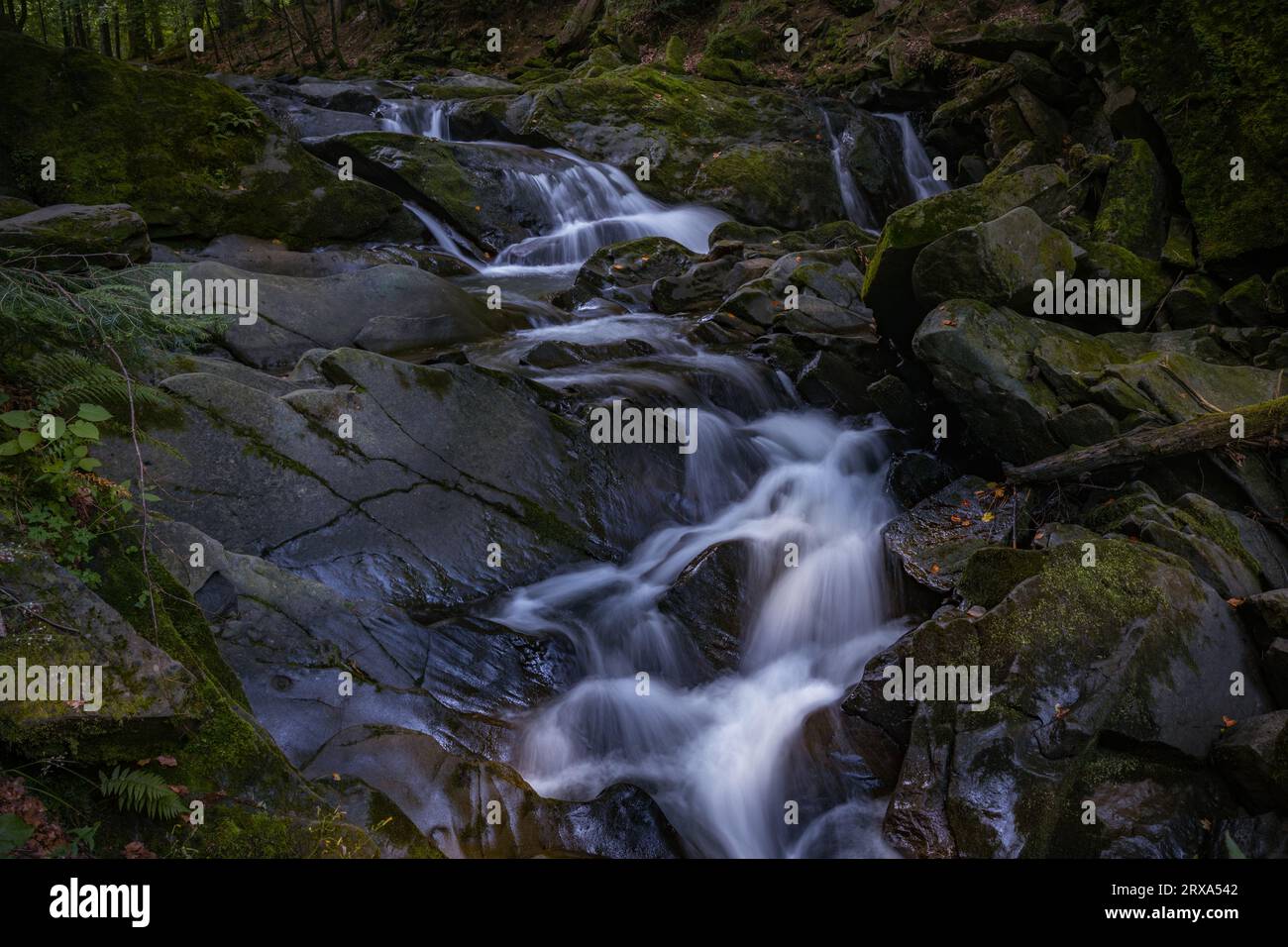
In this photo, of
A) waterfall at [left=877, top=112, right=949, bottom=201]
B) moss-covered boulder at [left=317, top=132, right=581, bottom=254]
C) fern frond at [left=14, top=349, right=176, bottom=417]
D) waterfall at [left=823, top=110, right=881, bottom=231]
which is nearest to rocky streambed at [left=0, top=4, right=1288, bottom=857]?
fern frond at [left=14, top=349, right=176, bottom=417]

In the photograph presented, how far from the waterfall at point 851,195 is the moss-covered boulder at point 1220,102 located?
6.95 metres

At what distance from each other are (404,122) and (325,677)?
55.1 feet

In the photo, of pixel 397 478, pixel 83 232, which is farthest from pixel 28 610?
pixel 83 232

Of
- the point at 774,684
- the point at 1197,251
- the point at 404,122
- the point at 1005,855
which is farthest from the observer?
the point at 404,122

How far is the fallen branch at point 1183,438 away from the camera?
268 inches

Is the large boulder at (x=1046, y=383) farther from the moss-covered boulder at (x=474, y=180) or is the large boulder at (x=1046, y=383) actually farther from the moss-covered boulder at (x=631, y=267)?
the moss-covered boulder at (x=474, y=180)

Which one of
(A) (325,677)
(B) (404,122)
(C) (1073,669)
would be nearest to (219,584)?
(A) (325,677)

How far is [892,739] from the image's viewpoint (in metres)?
5.54

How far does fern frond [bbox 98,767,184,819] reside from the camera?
298 centimetres

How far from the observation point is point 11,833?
8.61ft

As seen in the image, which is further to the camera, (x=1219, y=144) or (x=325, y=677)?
(x=1219, y=144)

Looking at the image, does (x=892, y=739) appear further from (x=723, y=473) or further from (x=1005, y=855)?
(x=723, y=473)

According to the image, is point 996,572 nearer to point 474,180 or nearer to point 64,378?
point 64,378

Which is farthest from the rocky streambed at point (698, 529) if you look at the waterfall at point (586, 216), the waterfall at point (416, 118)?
the waterfall at point (416, 118)
